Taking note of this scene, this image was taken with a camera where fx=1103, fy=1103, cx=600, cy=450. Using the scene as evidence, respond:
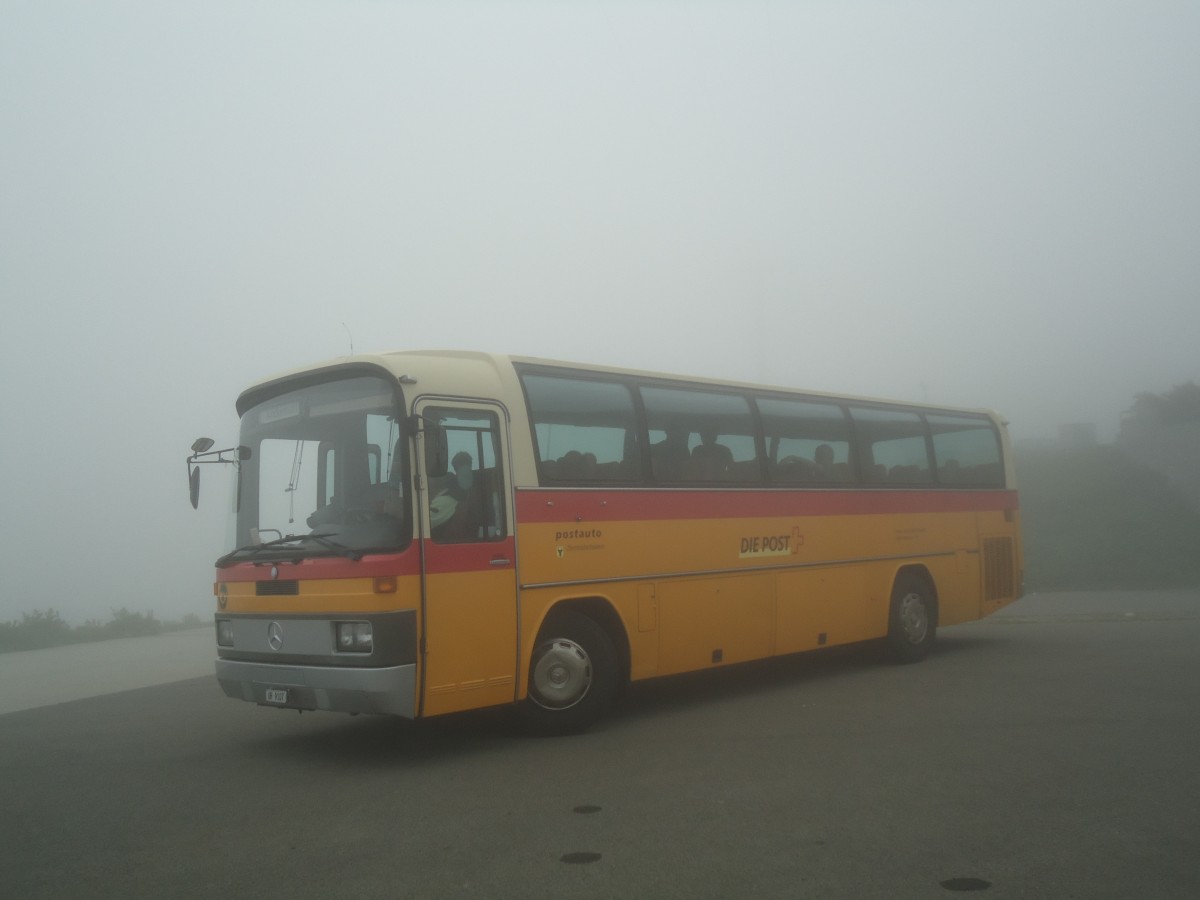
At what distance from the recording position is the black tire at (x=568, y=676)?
9016 millimetres

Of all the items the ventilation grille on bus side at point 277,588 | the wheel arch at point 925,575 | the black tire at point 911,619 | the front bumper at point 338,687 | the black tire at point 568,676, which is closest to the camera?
the front bumper at point 338,687

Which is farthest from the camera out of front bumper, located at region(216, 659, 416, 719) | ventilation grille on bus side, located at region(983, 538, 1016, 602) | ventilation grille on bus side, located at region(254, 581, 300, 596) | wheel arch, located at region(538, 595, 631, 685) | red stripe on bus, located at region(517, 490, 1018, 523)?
ventilation grille on bus side, located at region(983, 538, 1016, 602)

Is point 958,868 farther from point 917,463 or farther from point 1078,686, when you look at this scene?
point 917,463

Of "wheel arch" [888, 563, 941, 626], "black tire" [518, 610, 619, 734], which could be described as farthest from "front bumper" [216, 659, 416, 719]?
"wheel arch" [888, 563, 941, 626]

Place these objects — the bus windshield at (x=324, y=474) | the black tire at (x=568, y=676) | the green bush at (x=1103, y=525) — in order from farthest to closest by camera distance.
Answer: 1. the green bush at (x=1103, y=525)
2. the black tire at (x=568, y=676)
3. the bus windshield at (x=324, y=474)

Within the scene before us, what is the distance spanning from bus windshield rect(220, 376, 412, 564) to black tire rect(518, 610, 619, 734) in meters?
1.75

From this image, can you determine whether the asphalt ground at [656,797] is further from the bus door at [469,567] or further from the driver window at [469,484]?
the driver window at [469,484]

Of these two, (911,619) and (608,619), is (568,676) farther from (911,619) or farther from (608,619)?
(911,619)

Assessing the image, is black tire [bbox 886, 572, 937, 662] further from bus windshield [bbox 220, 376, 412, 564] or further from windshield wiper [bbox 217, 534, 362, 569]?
windshield wiper [bbox 217, 534, 362, 569]

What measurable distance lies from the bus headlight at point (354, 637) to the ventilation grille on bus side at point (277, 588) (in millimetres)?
557

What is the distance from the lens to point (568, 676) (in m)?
9.16

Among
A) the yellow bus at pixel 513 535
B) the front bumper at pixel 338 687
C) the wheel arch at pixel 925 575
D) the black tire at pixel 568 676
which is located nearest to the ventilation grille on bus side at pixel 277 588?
the yellow bus at pixel 513 535

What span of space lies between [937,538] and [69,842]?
10730 mm

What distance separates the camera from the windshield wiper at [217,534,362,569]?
8.06 metres
